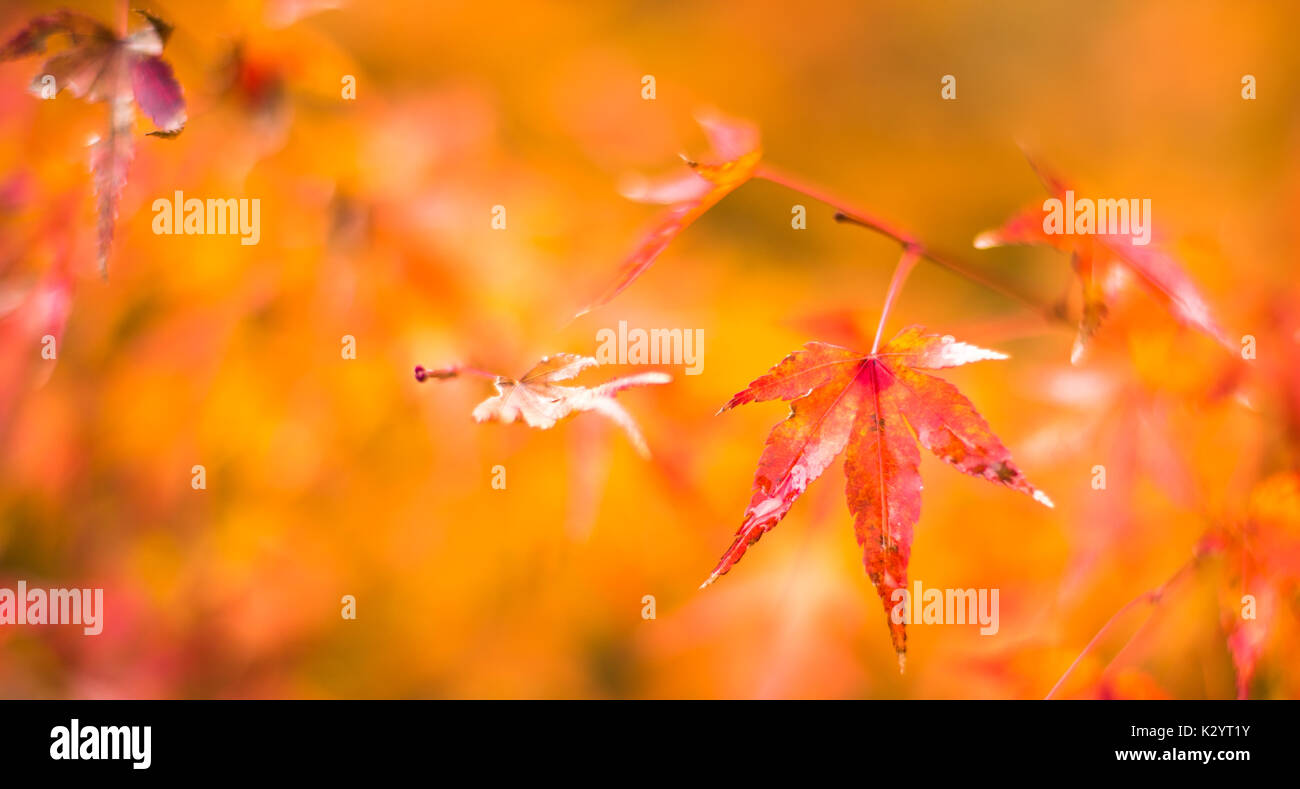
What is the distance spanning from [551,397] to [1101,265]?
23.3 inches

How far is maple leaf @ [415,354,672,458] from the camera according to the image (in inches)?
23.5

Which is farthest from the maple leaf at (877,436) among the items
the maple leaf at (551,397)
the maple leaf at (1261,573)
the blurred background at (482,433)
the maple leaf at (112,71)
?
the maple leaf at (112,71)

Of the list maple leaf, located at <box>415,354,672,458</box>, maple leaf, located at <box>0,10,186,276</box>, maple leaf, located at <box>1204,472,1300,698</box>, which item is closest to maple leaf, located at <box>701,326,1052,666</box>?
maple leaf, located at <box>415,354,672,458</box>

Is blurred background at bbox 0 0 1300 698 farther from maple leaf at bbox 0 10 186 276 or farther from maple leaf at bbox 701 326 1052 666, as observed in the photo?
maple leaf at bbox 701 326 1052 666

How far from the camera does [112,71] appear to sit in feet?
2.31

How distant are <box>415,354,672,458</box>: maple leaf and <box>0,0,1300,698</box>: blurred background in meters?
0.39

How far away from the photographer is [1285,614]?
823 millimetres

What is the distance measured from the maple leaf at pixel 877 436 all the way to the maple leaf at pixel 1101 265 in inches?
4.3

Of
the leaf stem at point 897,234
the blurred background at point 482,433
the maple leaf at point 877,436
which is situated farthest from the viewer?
the blurred background at point 482,433

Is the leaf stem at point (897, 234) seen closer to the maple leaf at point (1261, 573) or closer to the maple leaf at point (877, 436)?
the maple leaf at point (877, 436)

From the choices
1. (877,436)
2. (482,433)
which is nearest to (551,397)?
(877,436)

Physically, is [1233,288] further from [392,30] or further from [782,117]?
[392,30]

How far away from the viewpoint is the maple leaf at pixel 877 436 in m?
0.59

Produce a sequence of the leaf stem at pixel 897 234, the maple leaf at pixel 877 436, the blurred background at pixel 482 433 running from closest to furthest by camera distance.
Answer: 1. the maple leaf at pixel 877 436
2. the leaf stem at pixel 897 234
3. the blurred background at pixel 482 433
